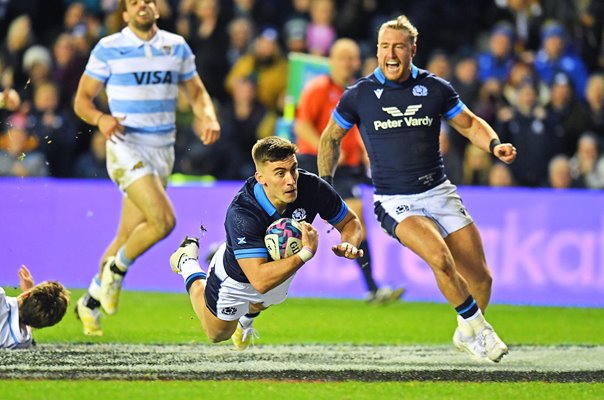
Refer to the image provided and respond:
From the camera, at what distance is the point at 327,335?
36.4 ft

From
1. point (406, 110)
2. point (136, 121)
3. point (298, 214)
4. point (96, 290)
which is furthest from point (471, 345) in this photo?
point (136, 121)

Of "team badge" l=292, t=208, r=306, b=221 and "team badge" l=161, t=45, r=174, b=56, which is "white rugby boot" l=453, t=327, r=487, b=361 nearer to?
"team badge" l=292, t=208, r=306, b=221

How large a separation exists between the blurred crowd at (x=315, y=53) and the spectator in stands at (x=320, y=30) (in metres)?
0.02

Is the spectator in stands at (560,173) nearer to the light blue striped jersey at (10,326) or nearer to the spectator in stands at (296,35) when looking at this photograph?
the spectator in stands at (296,35)

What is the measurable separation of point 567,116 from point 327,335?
6.56m

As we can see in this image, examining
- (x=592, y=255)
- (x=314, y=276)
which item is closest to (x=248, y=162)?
(x=314, y=276)

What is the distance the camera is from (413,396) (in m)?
7.62

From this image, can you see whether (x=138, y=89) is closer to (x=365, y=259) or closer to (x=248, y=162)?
(x=365, y=259)

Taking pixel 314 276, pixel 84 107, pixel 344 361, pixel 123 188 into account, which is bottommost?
pixel 314 276

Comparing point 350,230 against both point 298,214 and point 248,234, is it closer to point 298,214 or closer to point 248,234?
point 298,214

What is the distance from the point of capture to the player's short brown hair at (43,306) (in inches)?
362

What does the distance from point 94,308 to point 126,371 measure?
8.74 feet

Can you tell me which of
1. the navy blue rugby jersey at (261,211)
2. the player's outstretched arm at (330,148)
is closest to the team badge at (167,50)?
the player's outstretched arm at (330,148)

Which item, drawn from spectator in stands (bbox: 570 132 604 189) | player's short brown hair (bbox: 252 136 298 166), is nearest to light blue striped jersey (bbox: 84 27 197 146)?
player's short brown hair (bbox: 252 136 298 166)
